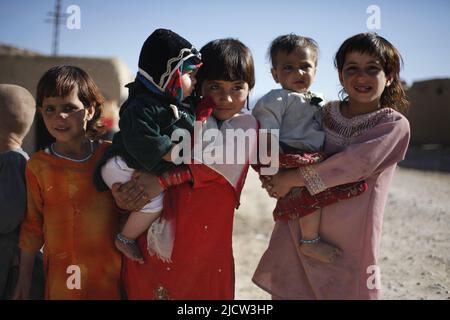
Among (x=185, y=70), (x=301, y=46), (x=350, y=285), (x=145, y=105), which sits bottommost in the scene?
(x=350, y=285)

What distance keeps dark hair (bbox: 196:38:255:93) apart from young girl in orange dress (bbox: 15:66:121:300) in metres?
0.65

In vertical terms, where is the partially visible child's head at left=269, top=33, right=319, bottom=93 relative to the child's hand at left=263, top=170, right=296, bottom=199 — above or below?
above

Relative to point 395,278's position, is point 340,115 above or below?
above

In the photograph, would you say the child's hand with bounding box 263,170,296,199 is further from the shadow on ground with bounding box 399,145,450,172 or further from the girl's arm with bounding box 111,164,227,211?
the shadow on ground with bounding box 399,145,450,172

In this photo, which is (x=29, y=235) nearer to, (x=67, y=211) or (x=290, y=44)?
(x=67, y=211)

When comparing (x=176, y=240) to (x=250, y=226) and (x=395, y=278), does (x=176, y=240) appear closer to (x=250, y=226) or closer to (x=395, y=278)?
(x=395, y=278)

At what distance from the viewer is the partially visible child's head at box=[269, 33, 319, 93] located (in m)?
2.31

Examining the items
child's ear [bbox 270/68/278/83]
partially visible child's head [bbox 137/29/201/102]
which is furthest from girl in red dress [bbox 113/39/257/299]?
child's ear [bbox 270/68/278/83]

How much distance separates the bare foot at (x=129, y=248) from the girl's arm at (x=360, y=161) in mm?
801

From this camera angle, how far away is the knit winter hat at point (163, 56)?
6.70 feet

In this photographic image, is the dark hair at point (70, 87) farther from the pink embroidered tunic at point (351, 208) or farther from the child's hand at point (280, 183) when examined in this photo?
the pink embroidered tunic at point (351, 208)

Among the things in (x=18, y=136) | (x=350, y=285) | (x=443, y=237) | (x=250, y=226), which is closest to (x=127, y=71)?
(x=250, y=226)

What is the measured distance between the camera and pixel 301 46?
2326 millimetres
